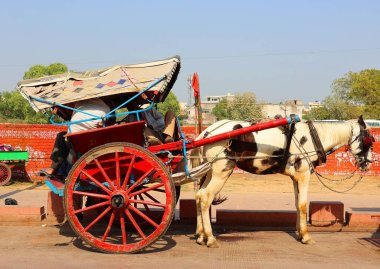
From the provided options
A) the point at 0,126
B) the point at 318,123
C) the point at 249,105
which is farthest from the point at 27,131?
the point at 249,105

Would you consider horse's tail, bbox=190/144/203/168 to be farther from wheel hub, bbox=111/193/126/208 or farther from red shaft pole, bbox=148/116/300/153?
wheel hub, bbox=111/193/126/208

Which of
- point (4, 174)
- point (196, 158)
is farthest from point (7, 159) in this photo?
point (196, 158)

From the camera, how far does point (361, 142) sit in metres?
8.13

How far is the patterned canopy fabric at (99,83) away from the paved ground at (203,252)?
1.99 m

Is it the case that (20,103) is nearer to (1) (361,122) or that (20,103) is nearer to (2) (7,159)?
(2) (7,159)

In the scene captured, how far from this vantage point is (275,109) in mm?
80375

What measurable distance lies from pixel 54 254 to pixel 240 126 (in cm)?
325

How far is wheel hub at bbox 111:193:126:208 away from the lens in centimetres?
659

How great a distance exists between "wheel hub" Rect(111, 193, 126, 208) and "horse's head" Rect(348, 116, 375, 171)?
151 inches

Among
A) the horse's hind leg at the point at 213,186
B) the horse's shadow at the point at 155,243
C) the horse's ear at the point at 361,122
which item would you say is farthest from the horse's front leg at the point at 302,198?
the horse's shadow at the point at 155,243

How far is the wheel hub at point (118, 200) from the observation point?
659 cm

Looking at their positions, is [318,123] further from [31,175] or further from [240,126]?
[31,175]

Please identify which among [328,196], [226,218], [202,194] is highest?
[202,194]

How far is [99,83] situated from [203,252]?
9.20 ft
